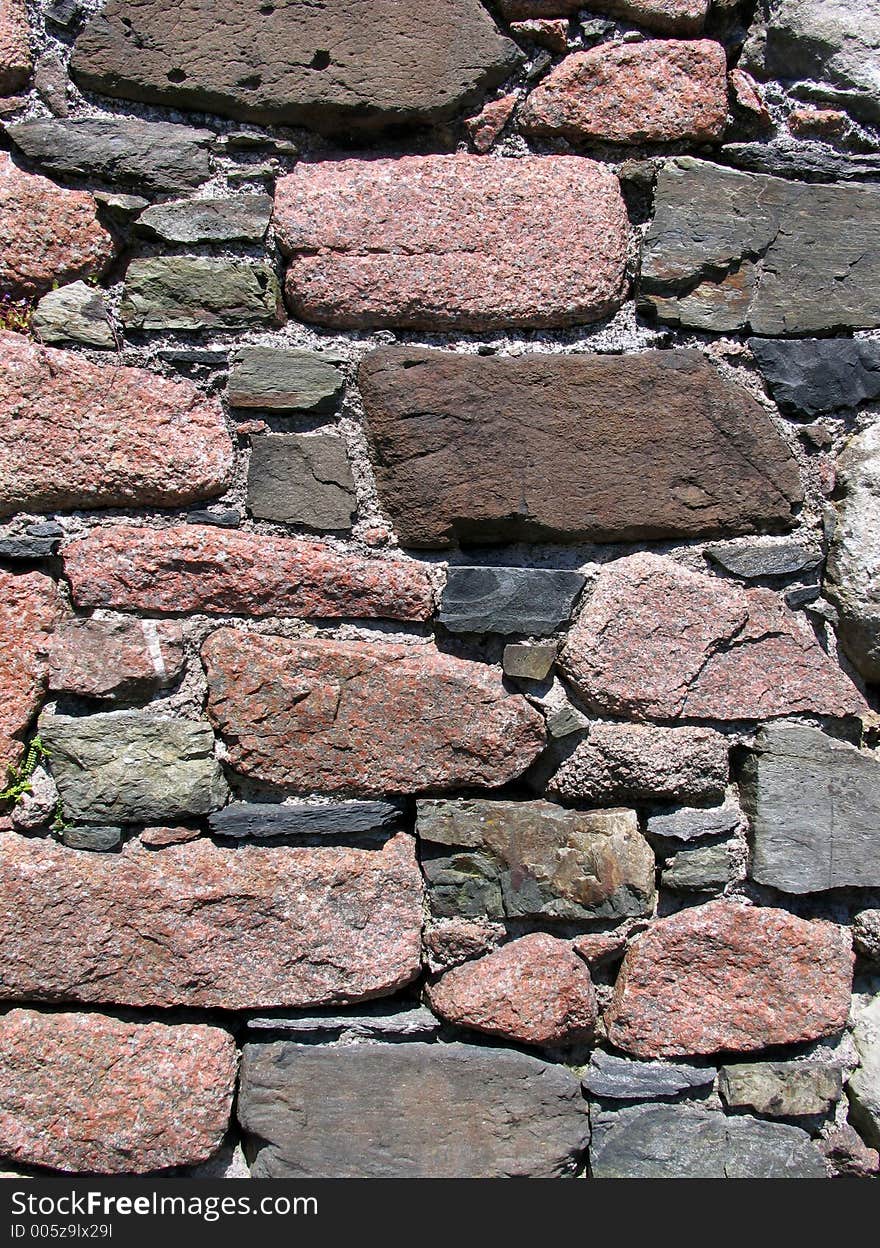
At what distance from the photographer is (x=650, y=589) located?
1426 mm

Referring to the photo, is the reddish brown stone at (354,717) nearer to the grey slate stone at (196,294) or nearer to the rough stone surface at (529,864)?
the rough stone surface at (529,864)

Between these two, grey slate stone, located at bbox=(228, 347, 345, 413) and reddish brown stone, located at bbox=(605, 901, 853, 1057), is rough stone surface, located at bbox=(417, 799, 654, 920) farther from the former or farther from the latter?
grey slate stone, located at bbox=(228, 347, 345, 413)

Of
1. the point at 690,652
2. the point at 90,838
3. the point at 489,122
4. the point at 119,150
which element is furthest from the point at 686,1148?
the point at 119,150

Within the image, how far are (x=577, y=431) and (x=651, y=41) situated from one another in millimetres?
650

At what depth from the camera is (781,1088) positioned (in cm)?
139

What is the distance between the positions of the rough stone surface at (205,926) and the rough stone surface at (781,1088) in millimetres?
521

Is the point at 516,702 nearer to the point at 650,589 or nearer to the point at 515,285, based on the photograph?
the point at 650,589

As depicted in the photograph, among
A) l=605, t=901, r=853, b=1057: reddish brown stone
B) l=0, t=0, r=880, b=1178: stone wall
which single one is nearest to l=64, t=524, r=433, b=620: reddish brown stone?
l=0, t=0, r=880, b=1178: stone wall

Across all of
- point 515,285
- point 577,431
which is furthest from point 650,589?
point 515,285

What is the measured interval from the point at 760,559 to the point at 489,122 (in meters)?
0.82

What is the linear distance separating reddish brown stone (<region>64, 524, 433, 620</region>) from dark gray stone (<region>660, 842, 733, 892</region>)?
0.55 m

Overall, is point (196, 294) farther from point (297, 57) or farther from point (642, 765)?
point (642, 765)

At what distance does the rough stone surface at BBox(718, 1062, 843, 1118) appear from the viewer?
1.38m

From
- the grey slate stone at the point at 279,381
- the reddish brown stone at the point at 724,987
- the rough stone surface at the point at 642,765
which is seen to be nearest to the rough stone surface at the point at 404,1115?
the reddish brown stone at the point at 724,987
